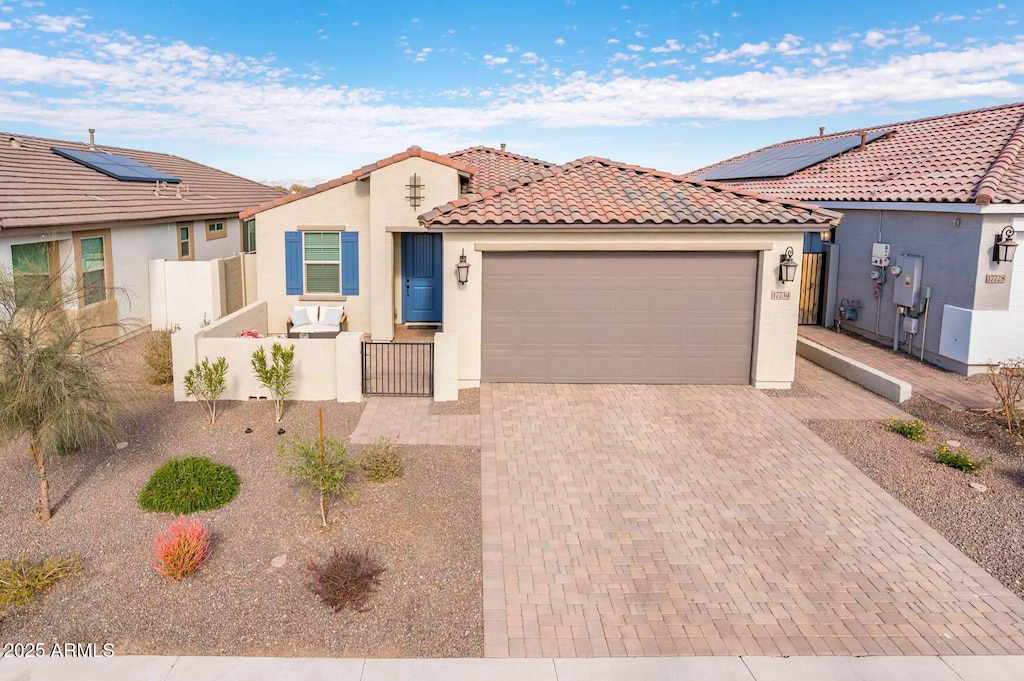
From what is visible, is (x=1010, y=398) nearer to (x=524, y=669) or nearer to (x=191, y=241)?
(x=524, y=669)

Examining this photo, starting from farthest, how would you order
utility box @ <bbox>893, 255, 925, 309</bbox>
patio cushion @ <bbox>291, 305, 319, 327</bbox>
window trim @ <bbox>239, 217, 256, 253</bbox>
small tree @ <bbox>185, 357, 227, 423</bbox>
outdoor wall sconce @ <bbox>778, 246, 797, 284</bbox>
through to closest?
1. window trim @ <bbox>239, 217, 256, 253</bbox>
2. patio cushion @ <bbox>291, 305, 319, 327</bbox>
3. utility box @ <bbox>893, 255, 925, 309</bbox>
4. outdoor wall sconce @ <bbox>778, 246, 797, 284</bbox>
5. small tree @ <bbox>185, 357, 227, 423</bbox>

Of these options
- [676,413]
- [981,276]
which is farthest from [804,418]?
[981,276]

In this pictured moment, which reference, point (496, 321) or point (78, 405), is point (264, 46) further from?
point (78, 405)

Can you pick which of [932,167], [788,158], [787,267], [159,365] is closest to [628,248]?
[787,267]

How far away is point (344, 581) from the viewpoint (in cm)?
648

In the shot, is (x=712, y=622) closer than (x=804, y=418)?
Yes

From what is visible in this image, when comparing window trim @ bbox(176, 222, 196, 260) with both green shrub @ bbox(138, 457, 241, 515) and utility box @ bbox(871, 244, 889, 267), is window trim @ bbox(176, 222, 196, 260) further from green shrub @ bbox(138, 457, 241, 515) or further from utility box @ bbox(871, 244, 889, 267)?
utility box @ bbox(871, 244, 889, 267)

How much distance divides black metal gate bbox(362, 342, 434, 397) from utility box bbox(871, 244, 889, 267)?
10291 millimetres

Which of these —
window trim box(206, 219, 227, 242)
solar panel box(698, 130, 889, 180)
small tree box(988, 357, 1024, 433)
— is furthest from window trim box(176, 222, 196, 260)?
small tree box(988, 357, 1024, 433)

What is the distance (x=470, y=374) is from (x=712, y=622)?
7710 millimetres

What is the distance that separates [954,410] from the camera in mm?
11992

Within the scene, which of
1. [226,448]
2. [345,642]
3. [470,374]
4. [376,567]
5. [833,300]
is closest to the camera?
[345,642]

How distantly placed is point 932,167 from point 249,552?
16.7 meters

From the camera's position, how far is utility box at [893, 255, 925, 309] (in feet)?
50.1
